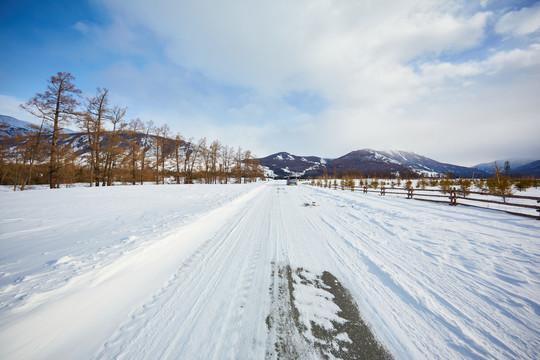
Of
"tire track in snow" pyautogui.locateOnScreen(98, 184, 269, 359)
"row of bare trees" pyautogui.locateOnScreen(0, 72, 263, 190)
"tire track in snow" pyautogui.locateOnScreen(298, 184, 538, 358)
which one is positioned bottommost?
"tire track in snow" pyautogui.locateOnScreen(298, 184, 538, 358)

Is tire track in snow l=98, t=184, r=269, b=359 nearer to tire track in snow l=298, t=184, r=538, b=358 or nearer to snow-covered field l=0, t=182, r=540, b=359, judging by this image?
snow-covered field l=0, t=182, r=540, b=359

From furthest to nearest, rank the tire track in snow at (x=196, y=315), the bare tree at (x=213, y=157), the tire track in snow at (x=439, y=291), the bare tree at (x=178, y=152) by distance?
1. the bare tree at (x=213, y=157)
2. the bare tree at (x=178, y=152)
3. the tire track in snow at (x=439, y=291)
4. the tire track in snow at (x=196, y=315)

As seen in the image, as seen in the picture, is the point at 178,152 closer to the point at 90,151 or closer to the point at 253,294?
the point at 90,151

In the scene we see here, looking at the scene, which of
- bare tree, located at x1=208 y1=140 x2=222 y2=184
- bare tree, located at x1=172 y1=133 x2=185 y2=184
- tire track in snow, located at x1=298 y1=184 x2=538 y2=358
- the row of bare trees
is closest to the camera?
tire track in snow, located at x1=298 y1=184 x2=538 y2=358

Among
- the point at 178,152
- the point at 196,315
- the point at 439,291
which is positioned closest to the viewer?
the point at 196,315

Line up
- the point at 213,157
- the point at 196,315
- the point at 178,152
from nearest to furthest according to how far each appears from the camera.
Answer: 1. the point at 196,315
2. the point at 178,152
3. the point at 213,157

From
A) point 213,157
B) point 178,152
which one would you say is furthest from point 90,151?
point 213,157

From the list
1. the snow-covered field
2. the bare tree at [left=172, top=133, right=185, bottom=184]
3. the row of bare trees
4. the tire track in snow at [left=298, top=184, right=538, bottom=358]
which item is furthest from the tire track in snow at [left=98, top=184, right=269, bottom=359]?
the bare tree at [left=172, top=133, right=185, bottom=184]

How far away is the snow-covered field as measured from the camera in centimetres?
194

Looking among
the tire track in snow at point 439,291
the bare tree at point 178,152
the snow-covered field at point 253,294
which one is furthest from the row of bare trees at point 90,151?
the tire track in snow at point 439,291

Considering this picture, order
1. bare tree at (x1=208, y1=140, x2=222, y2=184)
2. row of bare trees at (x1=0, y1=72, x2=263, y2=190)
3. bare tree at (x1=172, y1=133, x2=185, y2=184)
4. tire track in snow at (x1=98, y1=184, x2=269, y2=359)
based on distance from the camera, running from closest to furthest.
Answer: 1. tire track in snow at (x1=98, y1=184, x2=269, y2=359)
2. row of bare trees at (x1=0, y1=72, x2=263, y2=190)
3. bare tree at (x1=172, y1=133, x2=185, y2=184)
4. bare tree at (x1=208, y1=140, x2=222, y2=184)

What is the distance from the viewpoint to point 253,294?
278cm

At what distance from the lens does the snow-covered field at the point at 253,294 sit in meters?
1.94

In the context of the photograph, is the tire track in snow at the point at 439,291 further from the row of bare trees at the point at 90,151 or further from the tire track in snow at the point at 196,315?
the row of bare trees at the point at 90,151
